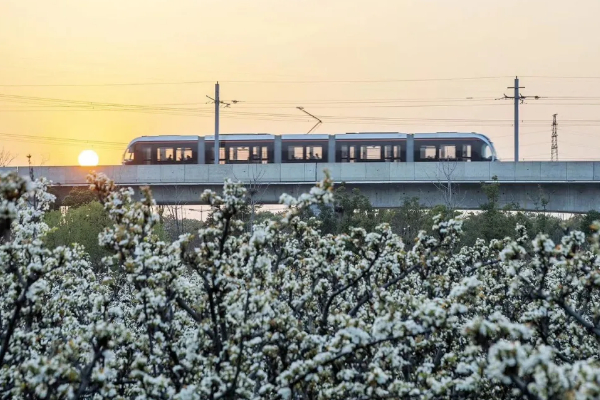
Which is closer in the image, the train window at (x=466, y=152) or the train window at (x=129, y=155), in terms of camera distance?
the train window at (x=466, y=152)

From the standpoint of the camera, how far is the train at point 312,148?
4003cm

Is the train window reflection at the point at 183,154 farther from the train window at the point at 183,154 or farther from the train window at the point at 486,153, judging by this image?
the train window at the point at 486,153

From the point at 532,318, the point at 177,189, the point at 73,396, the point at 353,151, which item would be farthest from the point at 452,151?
the point at 73,396

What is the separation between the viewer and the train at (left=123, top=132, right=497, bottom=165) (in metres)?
40.0

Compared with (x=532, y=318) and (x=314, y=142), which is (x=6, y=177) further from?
(x=314, y=142)

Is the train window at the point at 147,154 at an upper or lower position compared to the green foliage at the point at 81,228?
upper

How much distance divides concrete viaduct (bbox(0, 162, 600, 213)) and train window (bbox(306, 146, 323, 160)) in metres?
0.75

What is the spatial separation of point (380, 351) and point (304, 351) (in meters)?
0.73

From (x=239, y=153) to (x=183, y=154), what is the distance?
3.05 meters

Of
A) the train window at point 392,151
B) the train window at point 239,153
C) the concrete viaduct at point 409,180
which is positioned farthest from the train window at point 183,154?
the train window at point 392,151

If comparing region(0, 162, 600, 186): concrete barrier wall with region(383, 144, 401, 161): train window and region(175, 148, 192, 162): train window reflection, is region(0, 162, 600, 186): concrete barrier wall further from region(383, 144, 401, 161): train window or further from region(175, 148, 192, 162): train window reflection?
region(175, 148, 192, 162): train window reflection

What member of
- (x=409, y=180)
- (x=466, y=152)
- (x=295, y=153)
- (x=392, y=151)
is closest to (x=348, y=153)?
(x=392, y=151)

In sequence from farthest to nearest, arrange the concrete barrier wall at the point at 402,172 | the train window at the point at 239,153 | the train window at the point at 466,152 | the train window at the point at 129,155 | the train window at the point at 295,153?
1. the train window at the point at 129,155
2. the train window at the point at 239,153
3. the train window at the point at 295,153
4. the train window at the point at 466,152
5. the concrete barrier wall at the point at 402,172

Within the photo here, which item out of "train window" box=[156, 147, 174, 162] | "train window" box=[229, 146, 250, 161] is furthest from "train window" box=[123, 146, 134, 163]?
"train window" box=[229, 146, 250, 161]
